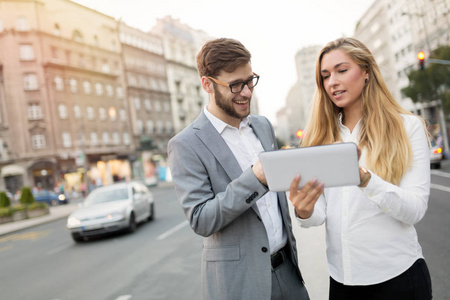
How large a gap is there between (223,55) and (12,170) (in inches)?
1579

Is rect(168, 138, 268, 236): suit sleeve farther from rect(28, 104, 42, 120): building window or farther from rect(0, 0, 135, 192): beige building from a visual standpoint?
rect(28, 104, 42, 120): building window

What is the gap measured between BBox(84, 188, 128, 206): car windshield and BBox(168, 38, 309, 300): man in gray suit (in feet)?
31.6

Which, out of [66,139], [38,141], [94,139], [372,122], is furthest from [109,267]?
[94,139]

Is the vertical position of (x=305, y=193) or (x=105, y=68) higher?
(x=105, y=68)

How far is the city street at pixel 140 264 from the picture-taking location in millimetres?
4953

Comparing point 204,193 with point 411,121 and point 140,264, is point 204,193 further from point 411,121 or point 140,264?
point 140,264

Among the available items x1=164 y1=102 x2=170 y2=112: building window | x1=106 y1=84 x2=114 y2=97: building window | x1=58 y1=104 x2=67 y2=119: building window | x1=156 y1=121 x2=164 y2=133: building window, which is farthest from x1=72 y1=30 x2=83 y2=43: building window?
x1=164 y1=102 x2=170 y2=112: building window

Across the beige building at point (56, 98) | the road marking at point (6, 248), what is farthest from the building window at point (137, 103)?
the road marking at point (6, 248)

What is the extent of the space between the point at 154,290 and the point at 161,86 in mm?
56672

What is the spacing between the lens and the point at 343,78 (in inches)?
80.2

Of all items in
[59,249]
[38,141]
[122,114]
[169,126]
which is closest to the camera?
[59,249]

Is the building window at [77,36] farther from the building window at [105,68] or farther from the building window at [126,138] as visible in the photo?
the building window at [126,138]

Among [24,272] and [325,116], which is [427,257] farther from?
[24,272]

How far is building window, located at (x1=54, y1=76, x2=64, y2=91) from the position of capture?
132ft
